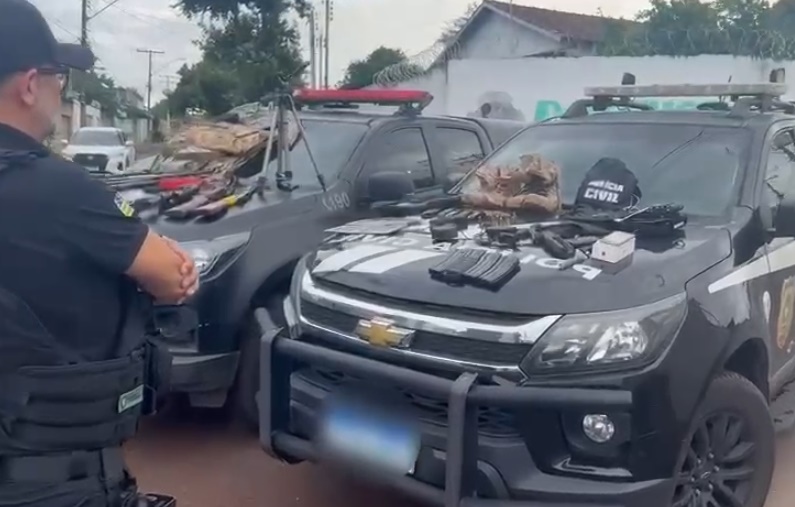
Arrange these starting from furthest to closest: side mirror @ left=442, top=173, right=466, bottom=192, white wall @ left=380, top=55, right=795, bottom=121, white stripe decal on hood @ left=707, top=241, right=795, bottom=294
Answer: white wall @ left=380, top=55, right=795, bottom=121 → side mirror @ left=442, top=173, right=466, bottom=192 → white stripe decal on hood @ left=707, top=241, right=795, bottom=294

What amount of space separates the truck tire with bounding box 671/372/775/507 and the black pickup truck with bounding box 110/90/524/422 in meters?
2.14

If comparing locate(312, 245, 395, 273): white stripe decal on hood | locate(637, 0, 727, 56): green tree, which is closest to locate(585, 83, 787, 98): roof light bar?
locate(312, 245, 395, 273): white stripe decal on hood

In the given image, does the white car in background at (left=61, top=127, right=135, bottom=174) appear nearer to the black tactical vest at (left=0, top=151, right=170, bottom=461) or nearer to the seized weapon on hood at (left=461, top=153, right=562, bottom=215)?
the seized weapon on hood at (left=461, top=153, right=562, bottom=215)

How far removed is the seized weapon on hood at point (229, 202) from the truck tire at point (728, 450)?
2635 mm

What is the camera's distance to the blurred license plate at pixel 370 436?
11.0ft

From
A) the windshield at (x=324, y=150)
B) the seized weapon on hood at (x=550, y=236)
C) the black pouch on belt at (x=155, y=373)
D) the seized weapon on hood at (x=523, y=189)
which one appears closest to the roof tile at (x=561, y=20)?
the windshield at (x=324, y=150)

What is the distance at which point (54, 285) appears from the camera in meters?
2.10

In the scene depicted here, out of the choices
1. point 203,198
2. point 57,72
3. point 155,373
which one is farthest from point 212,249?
point 57,72

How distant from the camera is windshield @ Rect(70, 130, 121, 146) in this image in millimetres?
25578

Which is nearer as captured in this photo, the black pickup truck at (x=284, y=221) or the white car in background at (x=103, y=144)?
the black pickup truck at (x=284, y=221)

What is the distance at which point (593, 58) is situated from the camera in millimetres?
21359

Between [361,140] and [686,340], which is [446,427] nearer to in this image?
[686,340]

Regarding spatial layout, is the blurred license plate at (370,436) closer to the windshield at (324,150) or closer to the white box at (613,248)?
the white box at (613,248)

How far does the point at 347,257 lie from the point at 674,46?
18.8 metres
